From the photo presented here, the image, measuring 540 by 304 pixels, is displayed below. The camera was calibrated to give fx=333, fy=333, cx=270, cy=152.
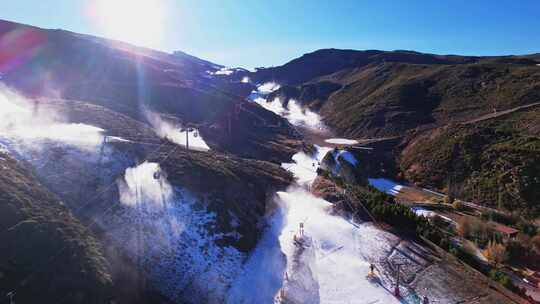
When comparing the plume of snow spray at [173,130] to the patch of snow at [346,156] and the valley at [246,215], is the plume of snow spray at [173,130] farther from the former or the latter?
the patch of snow at [346,156]

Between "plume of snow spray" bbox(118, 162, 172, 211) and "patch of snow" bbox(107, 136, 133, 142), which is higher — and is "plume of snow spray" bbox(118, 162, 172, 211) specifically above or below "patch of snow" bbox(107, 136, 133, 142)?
below

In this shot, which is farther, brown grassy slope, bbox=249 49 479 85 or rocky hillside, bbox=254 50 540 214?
brown grassy slope, bbox=249 49 479 85

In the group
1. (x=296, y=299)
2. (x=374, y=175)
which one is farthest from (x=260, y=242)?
(x=374, y=175)

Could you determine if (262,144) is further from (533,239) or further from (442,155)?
(533,239)

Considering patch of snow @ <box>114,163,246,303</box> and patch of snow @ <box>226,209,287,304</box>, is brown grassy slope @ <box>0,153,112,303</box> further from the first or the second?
patch of snow @ <box>226,209,287,304</box>

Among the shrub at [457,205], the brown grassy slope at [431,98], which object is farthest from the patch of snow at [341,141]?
the shrub at [457,205]

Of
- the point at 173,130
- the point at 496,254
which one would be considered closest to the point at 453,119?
the point at 496,254

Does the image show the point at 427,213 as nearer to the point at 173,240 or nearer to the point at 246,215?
the point at 246,215

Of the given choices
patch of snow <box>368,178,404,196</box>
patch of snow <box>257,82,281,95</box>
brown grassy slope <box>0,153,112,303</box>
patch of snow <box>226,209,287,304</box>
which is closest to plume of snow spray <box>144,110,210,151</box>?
patch of snow <box>368,178,404,196</box>
